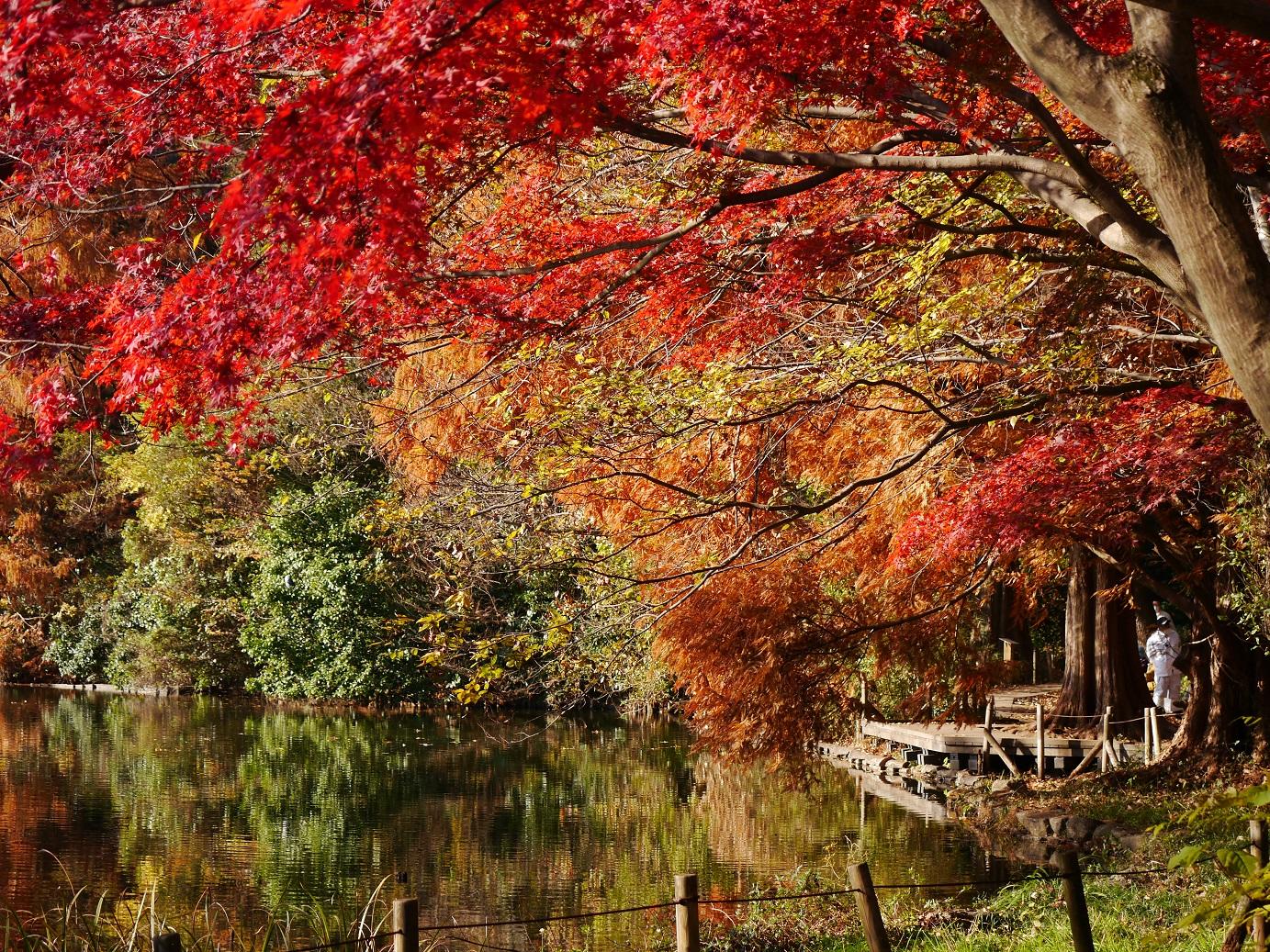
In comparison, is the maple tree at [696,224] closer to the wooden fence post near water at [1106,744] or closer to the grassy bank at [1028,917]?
the grassy bank at [1028,917]

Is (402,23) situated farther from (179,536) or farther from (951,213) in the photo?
(179,536)

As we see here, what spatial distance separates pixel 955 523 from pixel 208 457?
16568mm

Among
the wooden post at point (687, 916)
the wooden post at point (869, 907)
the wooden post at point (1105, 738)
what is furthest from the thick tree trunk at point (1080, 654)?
the wooden post at point (687, 916)

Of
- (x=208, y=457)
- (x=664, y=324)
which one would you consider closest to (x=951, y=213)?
(x=664, y=324)

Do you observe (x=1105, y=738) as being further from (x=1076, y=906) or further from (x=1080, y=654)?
(x=1076, y=906)

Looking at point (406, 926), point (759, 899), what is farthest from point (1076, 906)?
point (406, 926)

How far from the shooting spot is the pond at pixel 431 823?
1058 cm

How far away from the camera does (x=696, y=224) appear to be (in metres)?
5.49

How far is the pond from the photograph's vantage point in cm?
1058

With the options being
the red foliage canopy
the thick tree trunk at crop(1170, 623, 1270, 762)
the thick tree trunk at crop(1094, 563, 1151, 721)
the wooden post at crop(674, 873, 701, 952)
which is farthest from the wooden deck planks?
the wooden post at crop(674, 873, 701, 952)

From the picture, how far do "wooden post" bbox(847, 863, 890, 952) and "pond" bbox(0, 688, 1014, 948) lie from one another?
3.63 metres

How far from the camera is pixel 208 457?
22.5 metres

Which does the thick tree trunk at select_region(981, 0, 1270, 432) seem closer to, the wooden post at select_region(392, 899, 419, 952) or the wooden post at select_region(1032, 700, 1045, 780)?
the wooden post at select_region(392, 899, 419, 952)

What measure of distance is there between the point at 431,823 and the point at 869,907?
9.02 metres
